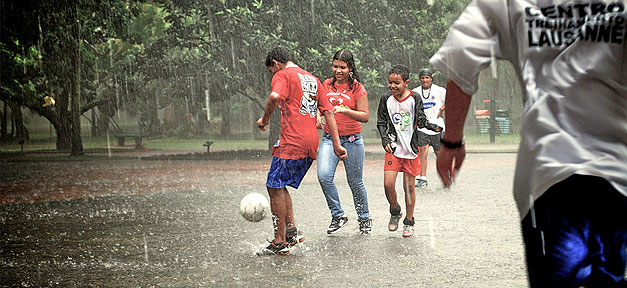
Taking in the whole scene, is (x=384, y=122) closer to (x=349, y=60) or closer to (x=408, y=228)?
(x=349, y=60)

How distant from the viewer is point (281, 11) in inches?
1016

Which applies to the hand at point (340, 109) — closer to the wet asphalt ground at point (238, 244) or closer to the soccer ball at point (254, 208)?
the soccer ball at point (254, 208)

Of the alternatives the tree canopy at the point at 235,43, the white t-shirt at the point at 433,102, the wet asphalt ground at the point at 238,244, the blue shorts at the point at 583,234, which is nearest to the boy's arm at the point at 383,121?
the wet asphalt ground at the point at 238,244

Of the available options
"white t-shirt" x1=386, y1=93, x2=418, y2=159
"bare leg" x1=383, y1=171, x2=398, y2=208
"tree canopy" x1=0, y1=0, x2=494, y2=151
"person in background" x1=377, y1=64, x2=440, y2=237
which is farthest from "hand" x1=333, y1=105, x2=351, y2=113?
"tree canopy" x1=0, y1=0, x2=494, y2=151

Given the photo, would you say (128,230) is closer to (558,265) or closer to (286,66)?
(286,66)

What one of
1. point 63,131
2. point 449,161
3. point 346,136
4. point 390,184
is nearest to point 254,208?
point 346,136

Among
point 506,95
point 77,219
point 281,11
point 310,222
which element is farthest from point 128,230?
point 506,95

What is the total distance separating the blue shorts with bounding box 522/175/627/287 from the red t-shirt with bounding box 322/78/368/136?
5.52 meters

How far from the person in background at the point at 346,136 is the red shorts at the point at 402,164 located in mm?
298

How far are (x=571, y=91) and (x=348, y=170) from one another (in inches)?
228

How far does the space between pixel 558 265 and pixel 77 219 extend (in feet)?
27.6

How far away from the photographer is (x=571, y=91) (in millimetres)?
2381

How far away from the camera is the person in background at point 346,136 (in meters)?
7.86

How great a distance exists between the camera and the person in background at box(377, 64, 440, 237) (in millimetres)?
7984
